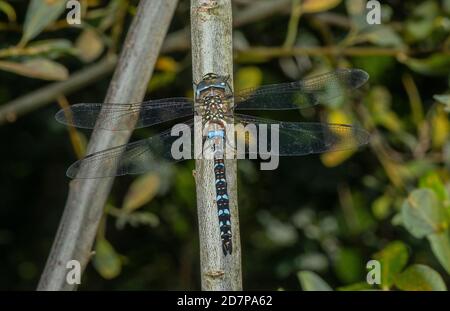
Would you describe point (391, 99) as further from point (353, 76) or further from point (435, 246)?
point (435, 246)

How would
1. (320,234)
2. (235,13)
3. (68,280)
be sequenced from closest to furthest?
(68,280) → (235,13) → (320,234)

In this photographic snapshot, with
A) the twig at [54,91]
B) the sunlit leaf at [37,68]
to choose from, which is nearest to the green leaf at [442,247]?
the sunlit leaf at [37,68]

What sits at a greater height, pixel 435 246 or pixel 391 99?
pixel 391 99

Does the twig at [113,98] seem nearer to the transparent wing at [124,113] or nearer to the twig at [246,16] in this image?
the transparent wing at [124,113]

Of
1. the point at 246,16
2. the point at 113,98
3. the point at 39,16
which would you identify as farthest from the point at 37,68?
the point at 246,16

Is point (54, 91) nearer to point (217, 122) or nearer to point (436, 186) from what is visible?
point (217, 122)
